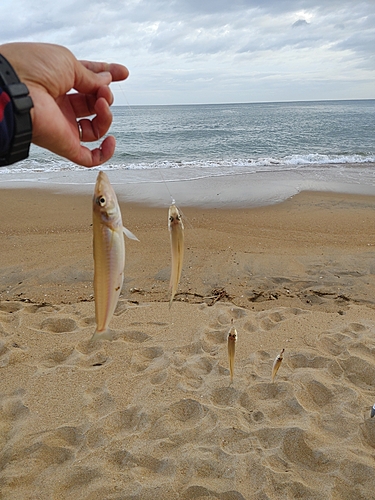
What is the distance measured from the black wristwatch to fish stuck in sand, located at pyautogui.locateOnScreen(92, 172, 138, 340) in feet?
1.24

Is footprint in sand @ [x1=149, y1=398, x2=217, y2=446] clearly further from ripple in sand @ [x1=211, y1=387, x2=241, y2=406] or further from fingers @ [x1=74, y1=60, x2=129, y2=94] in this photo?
fingers @ [x1=74, y1=60, x2=129, y2=94]

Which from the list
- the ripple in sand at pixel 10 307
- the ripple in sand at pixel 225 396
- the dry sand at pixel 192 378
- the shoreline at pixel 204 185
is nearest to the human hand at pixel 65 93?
the dry sand at pixel 192 378

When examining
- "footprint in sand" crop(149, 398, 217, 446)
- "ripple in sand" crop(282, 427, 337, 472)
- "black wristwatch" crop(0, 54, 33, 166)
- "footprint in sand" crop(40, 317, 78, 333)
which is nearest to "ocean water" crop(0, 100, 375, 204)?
"footprint in sand" crop(40, 317, 78, 333)

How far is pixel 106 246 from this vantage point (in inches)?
73.8

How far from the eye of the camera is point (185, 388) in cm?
402

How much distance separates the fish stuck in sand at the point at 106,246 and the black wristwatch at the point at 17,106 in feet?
1.24

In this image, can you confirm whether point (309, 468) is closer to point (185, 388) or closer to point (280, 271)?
point (185, 388)

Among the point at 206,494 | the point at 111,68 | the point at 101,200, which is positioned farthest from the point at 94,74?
the point at 206,494

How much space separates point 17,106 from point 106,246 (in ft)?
2.30

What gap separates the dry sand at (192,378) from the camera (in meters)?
3.11

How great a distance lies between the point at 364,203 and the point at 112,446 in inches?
412

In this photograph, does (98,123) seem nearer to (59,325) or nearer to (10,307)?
(59,325)

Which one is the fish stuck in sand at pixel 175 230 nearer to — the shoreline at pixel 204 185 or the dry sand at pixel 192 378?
the dry sand at pixel 192 378

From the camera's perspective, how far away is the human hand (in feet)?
6.36
